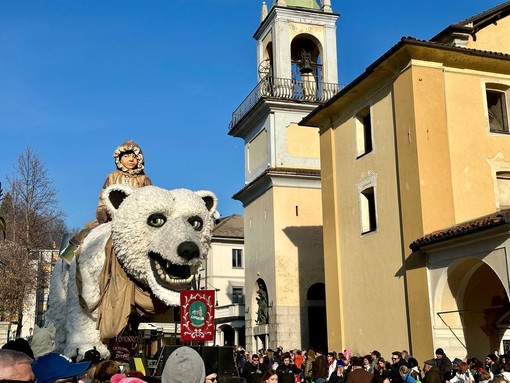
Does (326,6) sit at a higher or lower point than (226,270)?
higher

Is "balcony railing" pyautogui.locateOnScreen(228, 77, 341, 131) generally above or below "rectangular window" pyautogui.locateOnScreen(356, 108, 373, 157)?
above

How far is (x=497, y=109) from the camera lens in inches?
802

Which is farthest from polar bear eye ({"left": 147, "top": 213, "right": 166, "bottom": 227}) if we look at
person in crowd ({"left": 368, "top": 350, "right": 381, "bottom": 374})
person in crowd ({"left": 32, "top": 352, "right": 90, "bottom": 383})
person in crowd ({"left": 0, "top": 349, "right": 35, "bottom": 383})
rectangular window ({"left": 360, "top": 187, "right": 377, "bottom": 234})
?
rectangular window ({"left": 360, "top": 187, "right": 377, "bottom": 234})

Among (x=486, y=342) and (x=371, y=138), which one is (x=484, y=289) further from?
(x=371, y=138)

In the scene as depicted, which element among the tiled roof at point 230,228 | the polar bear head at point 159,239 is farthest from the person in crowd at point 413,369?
the tiled roof at point 230,228

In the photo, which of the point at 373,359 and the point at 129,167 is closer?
the point at 129,167

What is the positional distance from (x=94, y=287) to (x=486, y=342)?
14454mm

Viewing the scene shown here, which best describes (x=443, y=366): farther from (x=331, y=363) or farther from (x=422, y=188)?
(x=422, y=188)

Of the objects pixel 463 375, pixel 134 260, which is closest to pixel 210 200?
pixel 134 260

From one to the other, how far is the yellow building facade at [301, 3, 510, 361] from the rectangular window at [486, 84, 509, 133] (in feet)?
0.12

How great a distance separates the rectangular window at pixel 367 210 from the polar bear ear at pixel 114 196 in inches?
609

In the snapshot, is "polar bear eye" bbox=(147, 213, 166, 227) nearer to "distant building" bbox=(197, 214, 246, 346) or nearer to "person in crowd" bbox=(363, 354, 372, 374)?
"person in crowd" bbox=(363, 354, 372, 374)

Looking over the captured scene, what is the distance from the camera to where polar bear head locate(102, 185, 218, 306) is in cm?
551

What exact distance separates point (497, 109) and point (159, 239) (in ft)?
56.1
